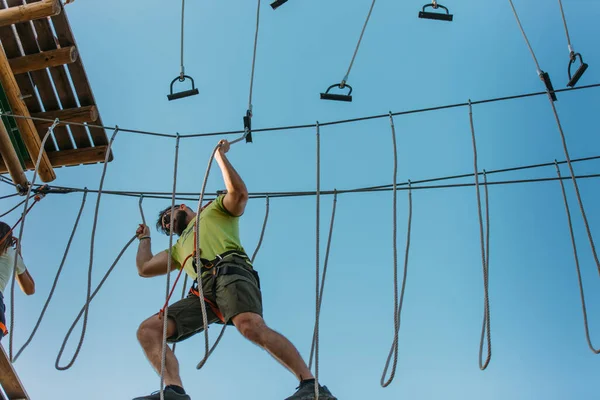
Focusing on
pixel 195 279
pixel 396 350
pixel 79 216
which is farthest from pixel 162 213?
pixel 396 350

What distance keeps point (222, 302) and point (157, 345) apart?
0.34m

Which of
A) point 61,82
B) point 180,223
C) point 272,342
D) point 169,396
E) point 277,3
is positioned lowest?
point 169,396

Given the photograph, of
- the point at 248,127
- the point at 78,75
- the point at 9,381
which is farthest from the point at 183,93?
the point at 9,381

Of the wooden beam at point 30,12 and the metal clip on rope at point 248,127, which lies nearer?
the metal clip on rope at point 248,127

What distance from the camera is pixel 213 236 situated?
3801 mm

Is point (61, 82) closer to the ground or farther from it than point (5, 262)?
farther from it

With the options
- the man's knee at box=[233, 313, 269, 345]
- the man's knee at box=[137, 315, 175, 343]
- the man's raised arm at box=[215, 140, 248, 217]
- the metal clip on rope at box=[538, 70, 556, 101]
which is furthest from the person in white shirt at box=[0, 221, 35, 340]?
the metal clip on rope at box=[538, 70, 556, 101]

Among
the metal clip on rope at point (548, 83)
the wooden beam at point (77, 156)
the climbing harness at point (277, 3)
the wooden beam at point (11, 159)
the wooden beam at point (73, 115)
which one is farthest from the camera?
the wooden beam at point (77, 156)

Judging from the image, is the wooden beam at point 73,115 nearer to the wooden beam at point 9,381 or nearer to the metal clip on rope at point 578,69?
the wooden beam at point 9,381

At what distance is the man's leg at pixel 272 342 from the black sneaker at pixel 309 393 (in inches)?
2.4

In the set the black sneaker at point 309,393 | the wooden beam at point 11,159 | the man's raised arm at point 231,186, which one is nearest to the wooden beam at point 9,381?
the man's raised arm at point 231,186

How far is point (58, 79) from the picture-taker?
5254mm

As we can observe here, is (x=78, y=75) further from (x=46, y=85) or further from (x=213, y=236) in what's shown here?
(x=213, y=236)

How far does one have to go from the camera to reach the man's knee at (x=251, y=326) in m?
3.29
